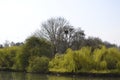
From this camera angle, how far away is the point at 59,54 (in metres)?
50.4

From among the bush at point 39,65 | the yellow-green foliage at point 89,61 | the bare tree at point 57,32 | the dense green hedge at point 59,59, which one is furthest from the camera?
the bare tree at point 57,32

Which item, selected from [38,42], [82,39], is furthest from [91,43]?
[38,42]

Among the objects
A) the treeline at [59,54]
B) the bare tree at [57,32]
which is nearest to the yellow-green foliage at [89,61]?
the treeline at [59,54]

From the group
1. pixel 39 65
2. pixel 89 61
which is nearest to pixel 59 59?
pixel 39 65

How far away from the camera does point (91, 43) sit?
70688 millimetres

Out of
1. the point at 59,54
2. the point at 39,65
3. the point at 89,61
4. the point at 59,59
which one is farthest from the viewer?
the point at 59,54

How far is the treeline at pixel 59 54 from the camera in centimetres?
4203

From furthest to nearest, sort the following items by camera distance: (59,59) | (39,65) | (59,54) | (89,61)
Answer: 1. (59,54)
2. (39,65)
3. (59,59)
4. (89,61)

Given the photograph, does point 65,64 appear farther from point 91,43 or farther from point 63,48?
point 91,43

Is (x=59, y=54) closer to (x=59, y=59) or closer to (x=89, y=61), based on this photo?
(x=59, y=59)

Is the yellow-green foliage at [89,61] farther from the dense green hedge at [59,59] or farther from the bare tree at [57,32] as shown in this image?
the bare tree at [57,32]

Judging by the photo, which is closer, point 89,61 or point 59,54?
point 89,61

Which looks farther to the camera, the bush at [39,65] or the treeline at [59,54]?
the bush at [39,65]

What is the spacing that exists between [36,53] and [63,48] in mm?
16052
